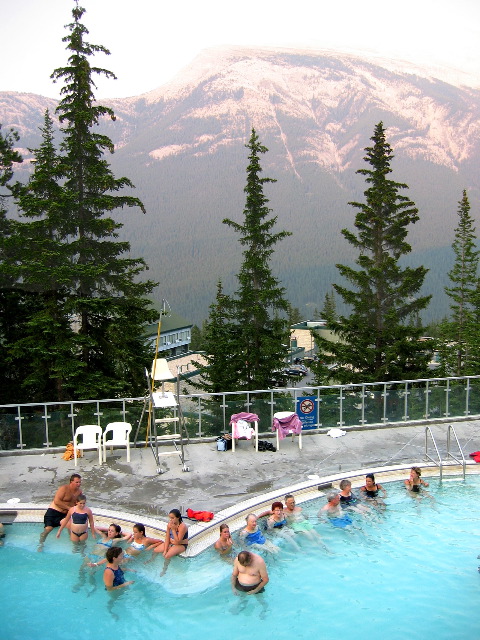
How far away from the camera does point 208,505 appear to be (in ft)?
35.0

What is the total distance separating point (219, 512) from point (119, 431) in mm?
3814

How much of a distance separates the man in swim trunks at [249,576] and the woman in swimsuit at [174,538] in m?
1.05

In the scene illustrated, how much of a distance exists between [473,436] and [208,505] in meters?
7.90

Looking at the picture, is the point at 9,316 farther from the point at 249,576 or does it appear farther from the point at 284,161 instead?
the point at 284,161

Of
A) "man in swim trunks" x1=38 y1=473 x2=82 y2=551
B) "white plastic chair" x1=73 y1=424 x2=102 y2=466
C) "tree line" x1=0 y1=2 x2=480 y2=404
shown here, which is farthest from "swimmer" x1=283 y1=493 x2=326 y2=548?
"tree line" x1=0 y1=2 x2=480 y2=404

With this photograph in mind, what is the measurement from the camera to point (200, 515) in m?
10.0

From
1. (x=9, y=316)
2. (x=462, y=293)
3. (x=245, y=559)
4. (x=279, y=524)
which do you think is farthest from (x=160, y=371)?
(x=462, y=293)

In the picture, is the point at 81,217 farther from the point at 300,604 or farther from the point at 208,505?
the point at 300,604

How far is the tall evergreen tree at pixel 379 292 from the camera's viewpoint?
29609mm

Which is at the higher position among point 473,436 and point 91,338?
point 91,338

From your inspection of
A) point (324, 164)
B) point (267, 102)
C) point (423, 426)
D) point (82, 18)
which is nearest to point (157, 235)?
point (324, 164)

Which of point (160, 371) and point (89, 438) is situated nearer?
point (89, 438)

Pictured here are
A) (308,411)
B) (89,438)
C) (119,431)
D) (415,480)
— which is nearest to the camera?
(415,480)

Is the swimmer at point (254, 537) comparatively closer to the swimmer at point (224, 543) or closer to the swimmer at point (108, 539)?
the swimmer at point (224, 543)
